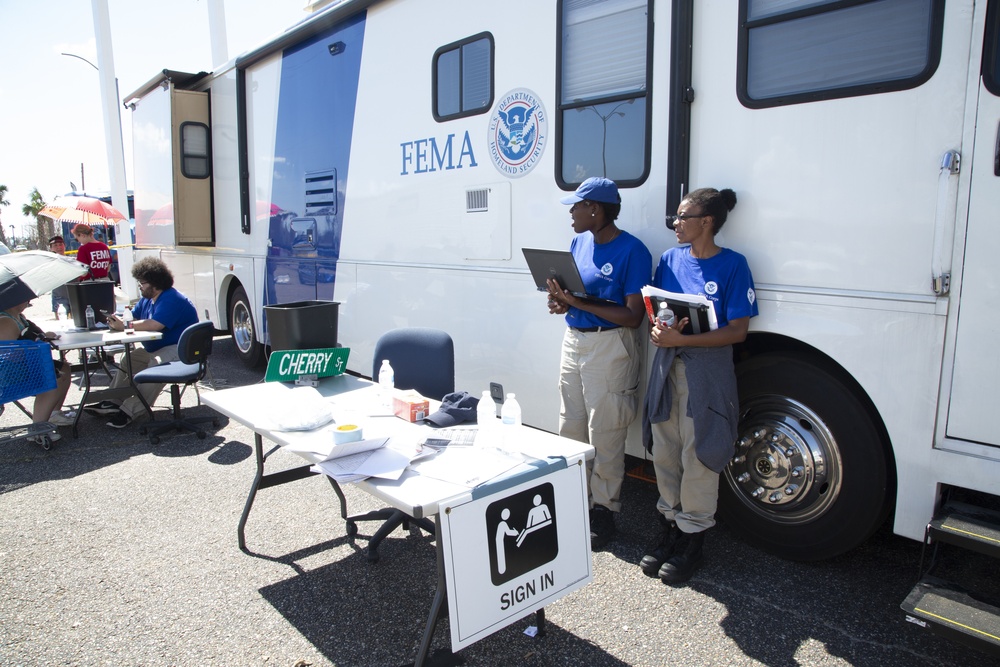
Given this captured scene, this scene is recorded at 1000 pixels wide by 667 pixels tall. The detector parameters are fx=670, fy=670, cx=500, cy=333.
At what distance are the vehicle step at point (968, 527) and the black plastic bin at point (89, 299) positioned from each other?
20.5 feet

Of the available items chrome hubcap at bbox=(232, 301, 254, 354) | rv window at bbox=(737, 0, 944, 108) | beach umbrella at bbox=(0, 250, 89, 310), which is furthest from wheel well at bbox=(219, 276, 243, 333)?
rv window at bbox=(737, 0, 944, 108)

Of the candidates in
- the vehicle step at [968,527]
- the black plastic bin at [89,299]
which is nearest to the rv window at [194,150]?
the black plastic bin at [89,299]

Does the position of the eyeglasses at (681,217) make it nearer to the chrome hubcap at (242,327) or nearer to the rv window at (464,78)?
the rv window at (464,78)

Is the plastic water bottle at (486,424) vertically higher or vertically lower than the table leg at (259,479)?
higher

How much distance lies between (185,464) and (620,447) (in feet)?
10.3

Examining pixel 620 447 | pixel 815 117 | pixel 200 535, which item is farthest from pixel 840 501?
pixel 200 535

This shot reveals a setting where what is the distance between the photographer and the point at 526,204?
3916mm

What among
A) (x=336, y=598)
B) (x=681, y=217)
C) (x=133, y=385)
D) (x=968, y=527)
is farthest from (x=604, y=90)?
(x=133, y=385)

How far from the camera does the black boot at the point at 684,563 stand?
3029 mm

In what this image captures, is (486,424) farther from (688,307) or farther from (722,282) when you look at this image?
(722,282)

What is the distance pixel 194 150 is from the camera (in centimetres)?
738

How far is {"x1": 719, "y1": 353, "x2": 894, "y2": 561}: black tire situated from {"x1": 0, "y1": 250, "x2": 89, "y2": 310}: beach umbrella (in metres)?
4.77

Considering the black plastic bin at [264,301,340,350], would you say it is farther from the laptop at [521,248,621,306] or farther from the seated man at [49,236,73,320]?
the seated man at [49,236,73,320]

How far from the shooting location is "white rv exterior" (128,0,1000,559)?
2.50 m
